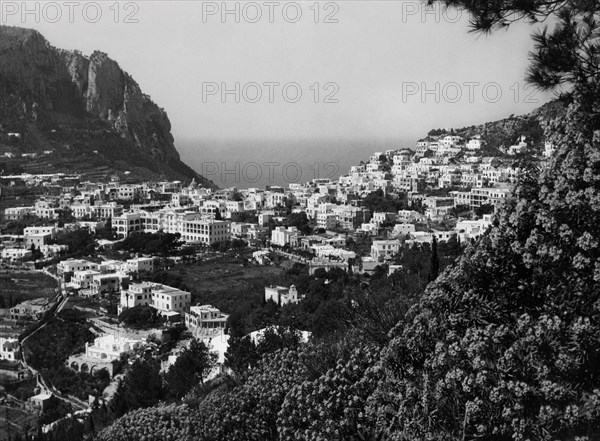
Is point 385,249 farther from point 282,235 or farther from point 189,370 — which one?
point 189,370

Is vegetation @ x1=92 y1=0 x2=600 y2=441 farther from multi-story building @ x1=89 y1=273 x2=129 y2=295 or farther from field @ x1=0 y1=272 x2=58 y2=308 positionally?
field @ x1=0 y1=272 x2=58 y2=308

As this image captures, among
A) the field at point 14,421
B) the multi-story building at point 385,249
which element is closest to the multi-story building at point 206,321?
the field at point 14,421

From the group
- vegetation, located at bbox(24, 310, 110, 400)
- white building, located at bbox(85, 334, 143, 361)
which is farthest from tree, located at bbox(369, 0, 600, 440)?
white building, located at bbox(85, 334, 143, 361)

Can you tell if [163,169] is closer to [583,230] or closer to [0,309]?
[0,309]

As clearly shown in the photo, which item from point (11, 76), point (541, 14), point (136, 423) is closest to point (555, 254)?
point (541, 14)

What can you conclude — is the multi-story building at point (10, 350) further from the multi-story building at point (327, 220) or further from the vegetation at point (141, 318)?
the multi-story building at point (327, 220)

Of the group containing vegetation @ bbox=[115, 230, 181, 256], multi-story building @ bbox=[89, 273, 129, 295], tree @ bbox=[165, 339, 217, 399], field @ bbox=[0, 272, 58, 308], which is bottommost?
field @ bbox=[0, 272, 58, 308]

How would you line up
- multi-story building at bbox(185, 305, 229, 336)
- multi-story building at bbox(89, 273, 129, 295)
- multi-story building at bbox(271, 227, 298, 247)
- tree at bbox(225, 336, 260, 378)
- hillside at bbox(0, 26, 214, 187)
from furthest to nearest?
hillside at bbox(0, 26, 214, 187) < multi-story building at bbox(271, 227, 298, 247) < multi-story building at bbox(89, 273, 129, 295) < multi-story building at bbox(185, 305, 229, 336) < tree at bbox(225, 336, 260, 378)
